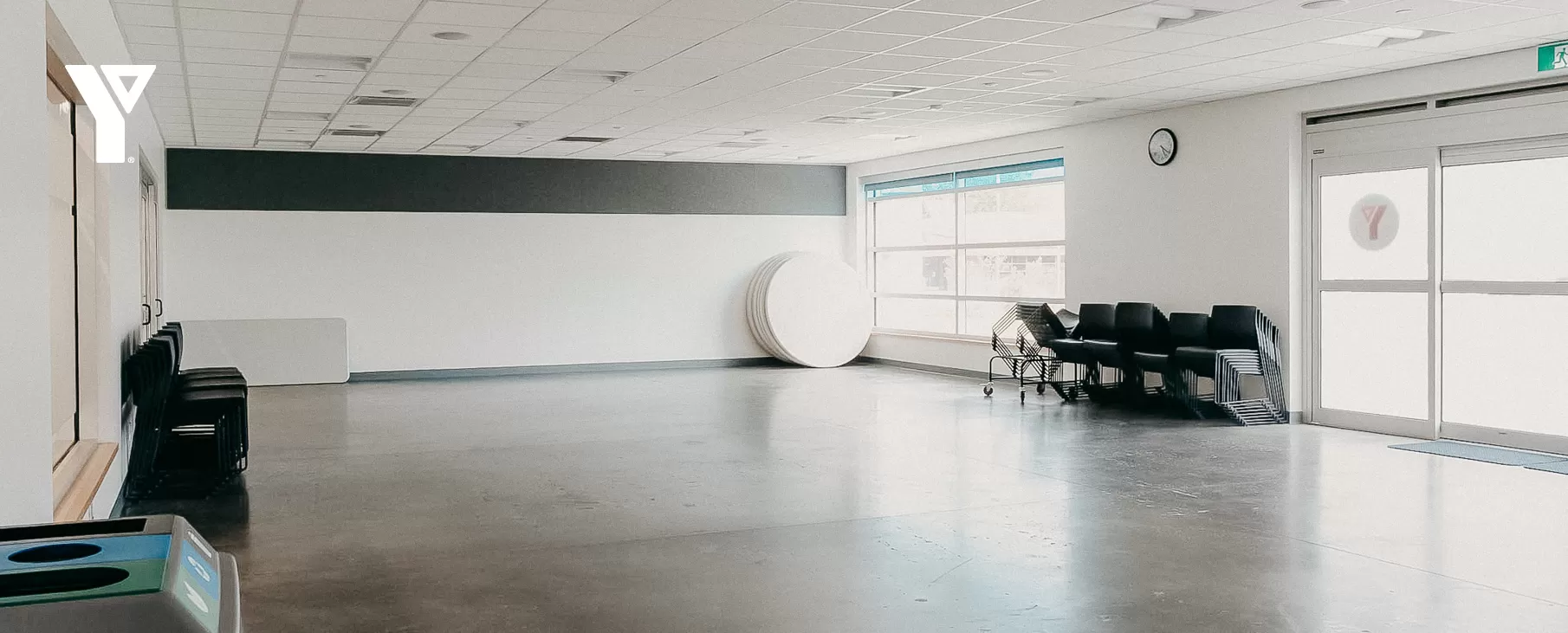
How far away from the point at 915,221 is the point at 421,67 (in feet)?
27.3

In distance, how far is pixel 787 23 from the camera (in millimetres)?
7051

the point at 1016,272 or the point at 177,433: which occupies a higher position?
the point at 1016,272

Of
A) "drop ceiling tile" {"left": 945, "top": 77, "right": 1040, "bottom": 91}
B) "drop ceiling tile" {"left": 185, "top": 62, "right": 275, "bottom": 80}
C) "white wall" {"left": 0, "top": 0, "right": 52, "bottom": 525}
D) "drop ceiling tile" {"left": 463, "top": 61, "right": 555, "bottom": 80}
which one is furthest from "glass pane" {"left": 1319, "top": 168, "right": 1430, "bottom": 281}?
"white wall" {"left": 0, "top": 0, "right": 52, "bottom": 525}

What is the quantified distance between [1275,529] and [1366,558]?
2.01ft

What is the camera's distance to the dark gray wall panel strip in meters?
13.6

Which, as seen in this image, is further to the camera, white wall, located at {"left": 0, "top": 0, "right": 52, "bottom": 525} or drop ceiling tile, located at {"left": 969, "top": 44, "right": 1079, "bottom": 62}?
drop ceiling tile, located at {"left": 969, "top": 44, "right": 1079, "bottom": 62}

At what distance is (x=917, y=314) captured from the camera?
15.7 metres

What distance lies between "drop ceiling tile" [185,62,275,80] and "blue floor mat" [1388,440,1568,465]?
8071 mm

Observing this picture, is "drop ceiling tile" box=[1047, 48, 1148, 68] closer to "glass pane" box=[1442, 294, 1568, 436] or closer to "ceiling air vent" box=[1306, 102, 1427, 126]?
"ceiling air vent" box=[1306, 102, 1427, 126]

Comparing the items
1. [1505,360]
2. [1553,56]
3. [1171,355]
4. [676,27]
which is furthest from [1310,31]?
[676,27]

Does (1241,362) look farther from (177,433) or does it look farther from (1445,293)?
(177,433)

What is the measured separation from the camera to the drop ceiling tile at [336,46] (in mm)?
7363

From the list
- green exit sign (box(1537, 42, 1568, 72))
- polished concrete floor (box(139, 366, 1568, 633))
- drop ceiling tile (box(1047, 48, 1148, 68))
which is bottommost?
polished concrete floor (box(139, 366, 1568, 633))

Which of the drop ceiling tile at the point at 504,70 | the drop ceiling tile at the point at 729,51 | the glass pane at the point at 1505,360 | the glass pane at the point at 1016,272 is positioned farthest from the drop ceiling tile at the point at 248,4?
the glass pane at the point at 1016,272
